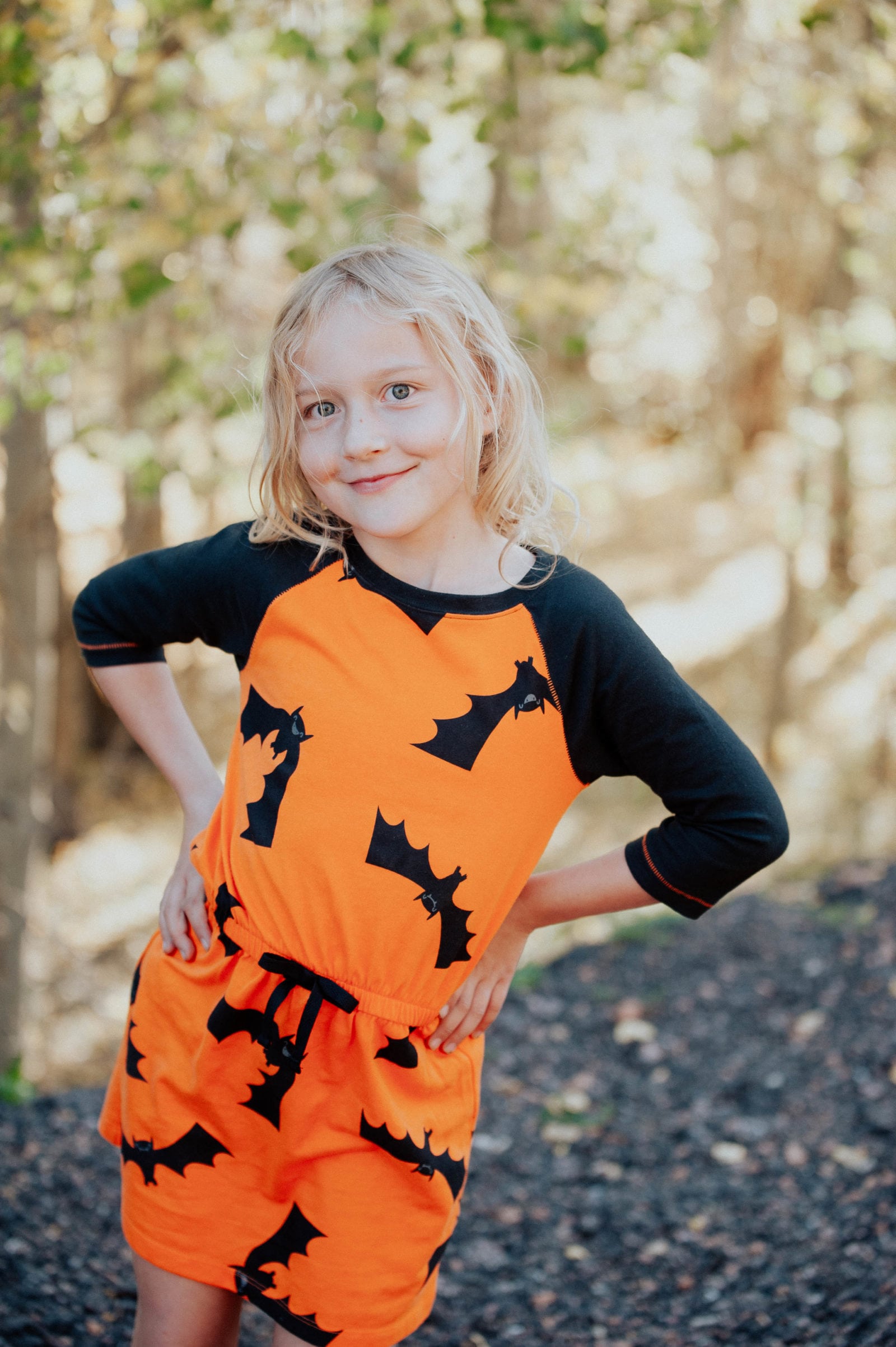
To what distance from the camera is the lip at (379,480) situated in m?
1.47

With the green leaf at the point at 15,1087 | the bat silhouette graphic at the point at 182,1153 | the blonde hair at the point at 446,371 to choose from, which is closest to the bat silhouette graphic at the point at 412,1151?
the bat silhouette graphic at the point at 182,1153

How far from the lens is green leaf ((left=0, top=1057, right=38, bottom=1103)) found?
3.14 meters

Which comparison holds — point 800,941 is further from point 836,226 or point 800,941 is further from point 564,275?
point 836,226

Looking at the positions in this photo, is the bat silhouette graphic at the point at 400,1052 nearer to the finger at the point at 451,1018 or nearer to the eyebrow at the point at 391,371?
the finger at the point at 451,1018

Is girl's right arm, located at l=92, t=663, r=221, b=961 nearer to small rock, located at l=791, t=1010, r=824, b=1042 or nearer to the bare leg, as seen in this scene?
the bare leg

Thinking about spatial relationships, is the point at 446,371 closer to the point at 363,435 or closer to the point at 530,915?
the point at 363,435

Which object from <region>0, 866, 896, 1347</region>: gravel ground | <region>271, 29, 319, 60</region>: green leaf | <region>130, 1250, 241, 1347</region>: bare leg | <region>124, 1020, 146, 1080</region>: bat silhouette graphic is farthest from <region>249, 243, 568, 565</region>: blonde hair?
<region>0, 866, 896, 1347</region>: gravel ground

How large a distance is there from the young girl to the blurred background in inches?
11.2

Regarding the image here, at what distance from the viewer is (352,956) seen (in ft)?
4.69

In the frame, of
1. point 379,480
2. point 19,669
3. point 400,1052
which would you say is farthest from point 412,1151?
point 19,669

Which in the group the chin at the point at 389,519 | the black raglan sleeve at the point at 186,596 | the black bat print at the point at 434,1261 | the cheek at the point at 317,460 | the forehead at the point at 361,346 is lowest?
the black bat print at the point at 434,1261

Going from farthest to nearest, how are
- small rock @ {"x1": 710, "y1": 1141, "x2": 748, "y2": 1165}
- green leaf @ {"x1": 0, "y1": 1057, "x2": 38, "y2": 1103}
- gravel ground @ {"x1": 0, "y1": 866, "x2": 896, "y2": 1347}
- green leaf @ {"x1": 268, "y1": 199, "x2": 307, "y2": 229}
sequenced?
green leaf @ {"x1": 0, "y1": 1057, "x2": 38, "y2": 1103}
green leaf @ {"x1": 268, "y1": 199, "x2": 307, "y2": 229}
small rock @ {"x1": 710, "y1": 1141, "x2": 748, "y2": 1165}
gravel ground @ {"x1": 0, "y1": 866, "x2": 896, "y2": 1347}

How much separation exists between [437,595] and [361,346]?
0.33m

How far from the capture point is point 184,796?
71.4 inches
